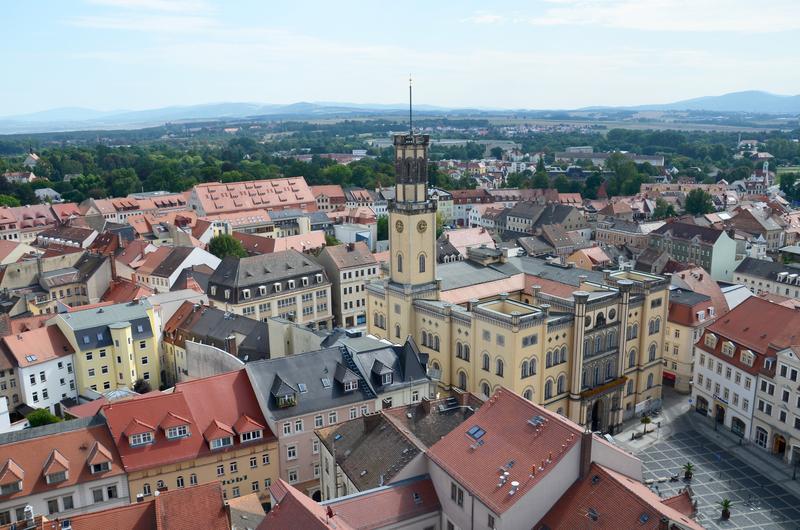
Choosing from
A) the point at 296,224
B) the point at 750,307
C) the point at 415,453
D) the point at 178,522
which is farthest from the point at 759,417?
the point at 296,224

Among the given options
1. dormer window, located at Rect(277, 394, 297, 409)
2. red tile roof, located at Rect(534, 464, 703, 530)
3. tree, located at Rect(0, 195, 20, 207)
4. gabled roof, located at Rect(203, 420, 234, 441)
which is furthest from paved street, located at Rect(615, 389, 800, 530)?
tree, located at Rect(0, 195, 20, 207)

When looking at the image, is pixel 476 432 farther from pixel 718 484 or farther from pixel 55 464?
pixel 718 484

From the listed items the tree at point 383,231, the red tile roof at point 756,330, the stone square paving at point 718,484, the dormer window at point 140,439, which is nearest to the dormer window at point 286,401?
the dormer window at point 140,439

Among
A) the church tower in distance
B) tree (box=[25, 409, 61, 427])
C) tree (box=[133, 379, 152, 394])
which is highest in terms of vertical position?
the church tower in distance

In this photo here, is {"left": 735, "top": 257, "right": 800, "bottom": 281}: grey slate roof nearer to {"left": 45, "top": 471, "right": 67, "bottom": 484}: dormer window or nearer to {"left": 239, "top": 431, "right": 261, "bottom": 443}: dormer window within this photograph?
{"left": 239, "top": 431, "right": 261, "bottom": 443}: dormer window

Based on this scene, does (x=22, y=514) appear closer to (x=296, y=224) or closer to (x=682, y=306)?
(x=682, y=306)

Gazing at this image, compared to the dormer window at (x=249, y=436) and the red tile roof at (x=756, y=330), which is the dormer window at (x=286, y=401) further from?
the red tile roof at (x=756, y=330)
